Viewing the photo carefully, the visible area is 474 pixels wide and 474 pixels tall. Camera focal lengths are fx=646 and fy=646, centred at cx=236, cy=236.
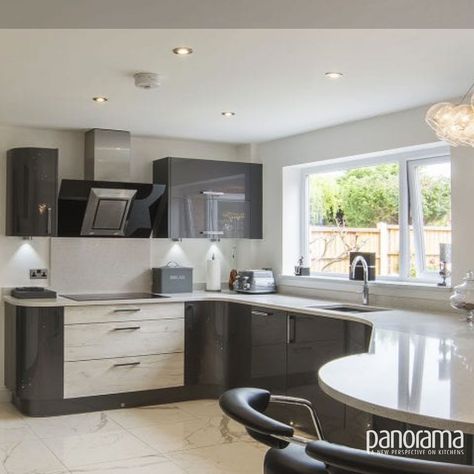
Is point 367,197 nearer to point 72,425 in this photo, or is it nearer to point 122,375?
point 122,375

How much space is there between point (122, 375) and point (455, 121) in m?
3.21

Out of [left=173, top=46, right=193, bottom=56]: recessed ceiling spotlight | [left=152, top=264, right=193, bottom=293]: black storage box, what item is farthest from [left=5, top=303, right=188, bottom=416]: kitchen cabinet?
[left=173, top=46, right=193, bottom=56]: recessed ceiling spotlight

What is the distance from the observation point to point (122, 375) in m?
4.96

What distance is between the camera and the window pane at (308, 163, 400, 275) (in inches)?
196

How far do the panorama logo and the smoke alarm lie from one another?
7.38 ft

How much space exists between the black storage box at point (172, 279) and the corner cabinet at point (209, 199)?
0.29 metres

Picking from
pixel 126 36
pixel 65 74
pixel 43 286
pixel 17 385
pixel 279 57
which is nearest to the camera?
pixel 126 36

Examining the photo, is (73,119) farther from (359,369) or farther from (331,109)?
(359,369)

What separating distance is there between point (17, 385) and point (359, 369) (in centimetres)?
344

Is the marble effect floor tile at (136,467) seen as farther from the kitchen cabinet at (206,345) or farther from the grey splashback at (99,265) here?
the grey splashback at (99,265)

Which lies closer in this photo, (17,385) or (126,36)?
(126,36)

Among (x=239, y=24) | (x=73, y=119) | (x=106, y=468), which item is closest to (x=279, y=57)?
(x=239, y=24)

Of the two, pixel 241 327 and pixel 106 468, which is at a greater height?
pixel 241 327

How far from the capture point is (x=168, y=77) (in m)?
3.69
